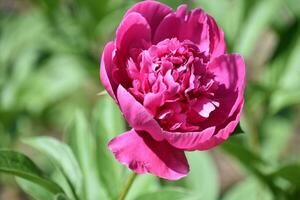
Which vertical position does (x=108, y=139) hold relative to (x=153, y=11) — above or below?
below

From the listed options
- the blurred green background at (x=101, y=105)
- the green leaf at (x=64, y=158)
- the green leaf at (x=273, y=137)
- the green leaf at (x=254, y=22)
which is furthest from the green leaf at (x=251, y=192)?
the green leaf at (x=64, y=158)

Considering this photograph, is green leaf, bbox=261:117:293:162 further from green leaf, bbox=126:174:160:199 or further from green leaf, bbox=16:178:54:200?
green leaf, bbox=16:178:54:200

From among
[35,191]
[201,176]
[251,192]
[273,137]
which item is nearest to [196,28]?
[35,191]

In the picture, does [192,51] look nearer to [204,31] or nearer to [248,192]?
[204,31]

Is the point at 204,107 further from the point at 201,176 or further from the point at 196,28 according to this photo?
the point at 201,176

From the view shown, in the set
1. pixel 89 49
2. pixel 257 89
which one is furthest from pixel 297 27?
pixel 89 49

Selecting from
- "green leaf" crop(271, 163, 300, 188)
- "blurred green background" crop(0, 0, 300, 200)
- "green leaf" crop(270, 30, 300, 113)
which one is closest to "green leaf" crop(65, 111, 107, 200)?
"blurred green background" crop(0, 0, 300, 200)

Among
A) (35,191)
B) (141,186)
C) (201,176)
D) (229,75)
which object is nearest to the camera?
(229,75)
